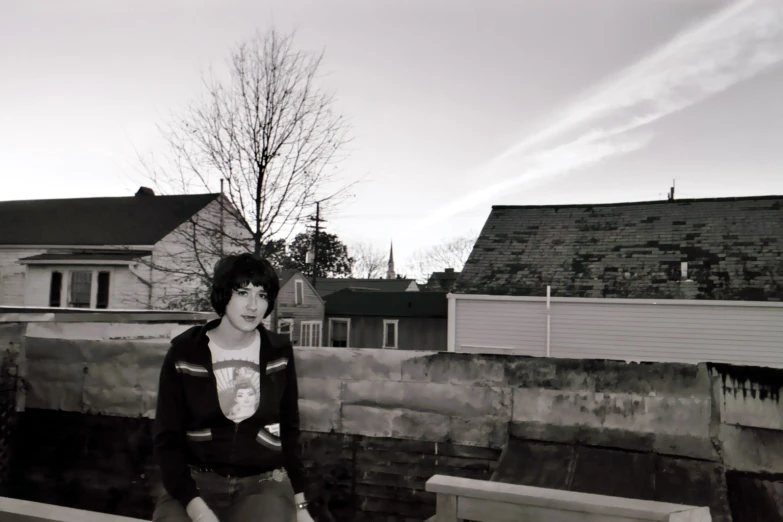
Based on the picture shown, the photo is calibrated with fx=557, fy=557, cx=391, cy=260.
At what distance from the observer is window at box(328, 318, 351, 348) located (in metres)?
33.2

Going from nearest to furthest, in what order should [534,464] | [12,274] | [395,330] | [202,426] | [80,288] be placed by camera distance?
[202,426] → [534,464] → [80,288] → [12,274] → [395,330]

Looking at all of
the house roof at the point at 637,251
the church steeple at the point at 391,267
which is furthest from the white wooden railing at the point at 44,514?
the church steeple at the point at 391,267

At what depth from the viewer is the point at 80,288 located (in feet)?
80.3

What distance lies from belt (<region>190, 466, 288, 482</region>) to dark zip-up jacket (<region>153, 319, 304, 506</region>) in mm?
13

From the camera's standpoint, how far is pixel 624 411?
3766 millimetres

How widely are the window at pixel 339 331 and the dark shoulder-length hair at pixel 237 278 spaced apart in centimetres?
3094

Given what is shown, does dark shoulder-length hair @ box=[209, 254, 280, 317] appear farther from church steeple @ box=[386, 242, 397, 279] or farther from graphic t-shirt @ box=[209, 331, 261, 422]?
church steeple @ box=[386, 242, 397, 279]

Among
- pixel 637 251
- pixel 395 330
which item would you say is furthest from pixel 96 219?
pixel 637 251

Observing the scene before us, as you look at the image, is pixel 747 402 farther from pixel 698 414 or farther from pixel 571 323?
pixel 571 323

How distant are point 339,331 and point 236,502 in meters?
31.7

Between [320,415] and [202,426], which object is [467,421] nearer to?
[320,415]

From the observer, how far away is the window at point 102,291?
23938 millimetres

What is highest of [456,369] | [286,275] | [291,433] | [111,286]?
[286,275]

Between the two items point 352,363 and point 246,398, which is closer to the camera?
point 246,398
